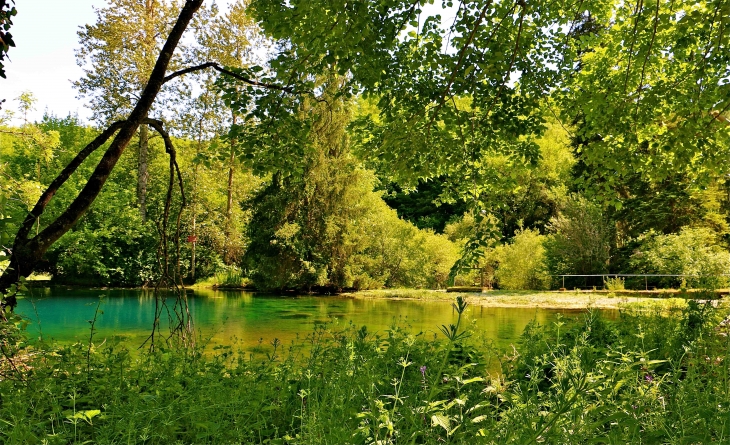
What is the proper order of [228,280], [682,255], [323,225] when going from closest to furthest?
[682,255], [323,225], [228,280]

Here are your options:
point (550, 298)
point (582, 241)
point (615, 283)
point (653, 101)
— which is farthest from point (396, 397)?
point (582, 241)

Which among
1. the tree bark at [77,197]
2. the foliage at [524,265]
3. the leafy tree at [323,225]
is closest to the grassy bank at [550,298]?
the foliage at [524,265]

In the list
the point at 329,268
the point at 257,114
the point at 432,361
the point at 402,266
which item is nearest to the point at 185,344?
the point at 257,114

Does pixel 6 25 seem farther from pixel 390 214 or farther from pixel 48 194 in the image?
pixel 390 214

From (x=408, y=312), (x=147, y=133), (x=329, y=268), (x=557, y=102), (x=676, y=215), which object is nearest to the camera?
(x=557, y=102)

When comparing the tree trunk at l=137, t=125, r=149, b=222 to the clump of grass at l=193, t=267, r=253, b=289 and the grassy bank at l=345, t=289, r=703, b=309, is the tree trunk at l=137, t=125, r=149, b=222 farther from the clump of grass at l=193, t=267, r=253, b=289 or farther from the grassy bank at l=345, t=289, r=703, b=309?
the grassy bank at l=345, t=289, r=703, b=309

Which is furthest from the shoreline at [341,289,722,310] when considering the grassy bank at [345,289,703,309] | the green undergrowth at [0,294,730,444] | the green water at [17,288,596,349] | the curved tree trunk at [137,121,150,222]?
the curved tree trunk at [137,121,150,222]

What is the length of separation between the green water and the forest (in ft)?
4.32

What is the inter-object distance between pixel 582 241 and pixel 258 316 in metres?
11.5

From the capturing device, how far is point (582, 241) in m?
18.1

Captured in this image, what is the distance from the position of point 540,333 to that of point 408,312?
9002 mm

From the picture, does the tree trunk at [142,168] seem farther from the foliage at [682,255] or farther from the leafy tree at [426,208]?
the foliage at [682,255]

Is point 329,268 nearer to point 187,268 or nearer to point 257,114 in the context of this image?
point 187,268

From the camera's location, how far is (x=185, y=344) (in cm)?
467
